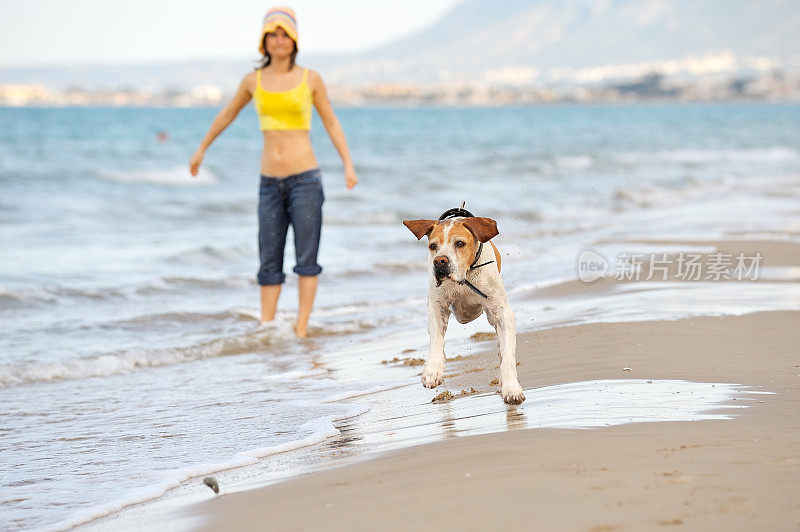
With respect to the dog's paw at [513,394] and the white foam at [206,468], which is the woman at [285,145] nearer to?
the white foam at [206,468]

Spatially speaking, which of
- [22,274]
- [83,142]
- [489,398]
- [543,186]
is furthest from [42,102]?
[489,398]

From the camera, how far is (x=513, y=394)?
4496mm

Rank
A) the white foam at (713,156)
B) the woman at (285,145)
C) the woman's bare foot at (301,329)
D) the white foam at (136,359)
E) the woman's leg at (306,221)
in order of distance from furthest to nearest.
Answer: the white foam at (713,156) < the woman's bare foot at (301,329) < the woman's leg at (306,221) < the woman at (285,145) < the white foam at (136,359)

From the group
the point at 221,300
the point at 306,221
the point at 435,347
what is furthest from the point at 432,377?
the point at 221,300

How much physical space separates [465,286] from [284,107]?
286 centimetres

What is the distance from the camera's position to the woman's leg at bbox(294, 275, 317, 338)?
7.64 metres

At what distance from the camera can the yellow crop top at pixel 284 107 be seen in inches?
277

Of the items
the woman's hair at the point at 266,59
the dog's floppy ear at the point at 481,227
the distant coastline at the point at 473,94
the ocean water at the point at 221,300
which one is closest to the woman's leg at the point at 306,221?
the ocean water at the point at 221,300

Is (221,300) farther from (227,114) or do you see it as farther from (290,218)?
(227,114)

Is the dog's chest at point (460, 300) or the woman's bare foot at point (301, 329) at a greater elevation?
the dog's chest at point (460, 300)

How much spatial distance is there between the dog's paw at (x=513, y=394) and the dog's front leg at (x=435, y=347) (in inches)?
14.6

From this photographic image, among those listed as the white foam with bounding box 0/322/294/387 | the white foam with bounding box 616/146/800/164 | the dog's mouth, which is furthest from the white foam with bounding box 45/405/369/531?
the white foam with bounding box 616/146/800/164

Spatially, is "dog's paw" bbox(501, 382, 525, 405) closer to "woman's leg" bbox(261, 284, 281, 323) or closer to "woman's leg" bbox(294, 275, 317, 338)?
"woman's leg" bbox(294, 275, 317, 338)

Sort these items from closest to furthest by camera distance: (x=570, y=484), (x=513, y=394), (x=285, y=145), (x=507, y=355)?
(x=570, y=484), (x=513, y=394), (x=507, y=355), (x=285, y=145)
